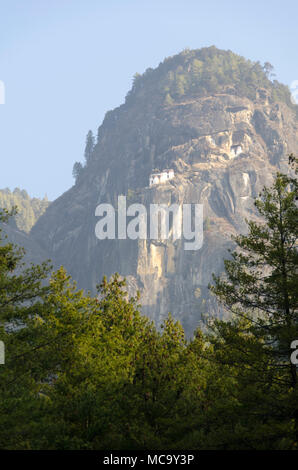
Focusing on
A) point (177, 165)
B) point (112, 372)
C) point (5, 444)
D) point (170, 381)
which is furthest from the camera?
point (177, 165)

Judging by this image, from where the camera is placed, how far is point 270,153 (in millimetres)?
178750

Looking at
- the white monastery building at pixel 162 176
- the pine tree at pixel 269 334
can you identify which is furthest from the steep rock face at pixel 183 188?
the pine tree at pixel 269 334

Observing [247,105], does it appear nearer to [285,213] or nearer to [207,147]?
[207,147]

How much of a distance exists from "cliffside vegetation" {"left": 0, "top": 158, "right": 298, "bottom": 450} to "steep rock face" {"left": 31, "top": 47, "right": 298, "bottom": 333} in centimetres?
11743

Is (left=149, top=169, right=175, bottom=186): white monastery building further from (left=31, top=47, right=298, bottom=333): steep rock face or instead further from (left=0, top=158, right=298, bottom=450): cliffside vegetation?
(left=0, top=158, right=298, bottom=450): cliffside vegetation

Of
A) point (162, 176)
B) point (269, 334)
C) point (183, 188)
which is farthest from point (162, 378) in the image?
point (162, 176)

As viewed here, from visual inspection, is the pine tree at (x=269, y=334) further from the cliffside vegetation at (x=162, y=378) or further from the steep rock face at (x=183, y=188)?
the steep rock face at (x=183, y=188)

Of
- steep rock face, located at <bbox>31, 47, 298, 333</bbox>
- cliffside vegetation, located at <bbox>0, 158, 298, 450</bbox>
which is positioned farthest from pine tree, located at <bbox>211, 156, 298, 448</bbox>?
steep rock face, located at <bbox>31, 47, 298, 333</bbox>

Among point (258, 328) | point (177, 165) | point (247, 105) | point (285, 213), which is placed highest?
point (247, 105)

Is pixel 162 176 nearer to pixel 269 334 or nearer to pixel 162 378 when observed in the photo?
pixel 269 334

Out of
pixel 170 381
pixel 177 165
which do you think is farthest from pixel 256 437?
pixel 177 165

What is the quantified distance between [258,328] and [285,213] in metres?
4.14

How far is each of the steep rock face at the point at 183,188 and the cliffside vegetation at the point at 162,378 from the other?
385ft

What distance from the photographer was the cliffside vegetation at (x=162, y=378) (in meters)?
17.7
